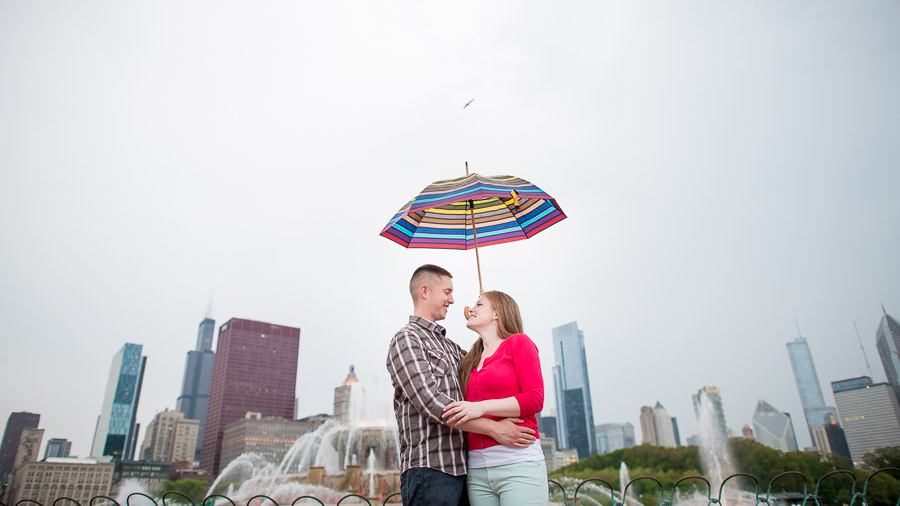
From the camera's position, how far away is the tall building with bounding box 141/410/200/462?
142375 mm

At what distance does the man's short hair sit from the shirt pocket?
53cm

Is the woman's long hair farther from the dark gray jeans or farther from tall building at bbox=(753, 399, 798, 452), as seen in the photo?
tall building at bbox=(753, 399, 798, 452)

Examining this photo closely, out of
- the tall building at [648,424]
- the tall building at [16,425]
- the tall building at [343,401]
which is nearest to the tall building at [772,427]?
the tall building at [648,424]

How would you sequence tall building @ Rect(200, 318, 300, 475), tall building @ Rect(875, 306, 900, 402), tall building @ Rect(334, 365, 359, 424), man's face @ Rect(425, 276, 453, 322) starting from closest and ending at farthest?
man's face @ Rect(425, 276, 453, 322) → tall building @ Rect(875, 306, 900, 402) → tall building @ Rect(334, 365, 359, 424) → tall building @ Rect(200, 318, 300, 475)

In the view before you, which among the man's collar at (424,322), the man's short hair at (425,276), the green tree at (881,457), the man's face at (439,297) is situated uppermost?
Answer: the man's short hair at (425,276)

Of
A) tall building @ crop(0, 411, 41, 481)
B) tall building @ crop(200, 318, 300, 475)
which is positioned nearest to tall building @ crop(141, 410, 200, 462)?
tall building @ crop(200, 318, 300, 475)

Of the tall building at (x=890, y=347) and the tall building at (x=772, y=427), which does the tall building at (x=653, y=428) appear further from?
the tall building at (x=890, y=347)

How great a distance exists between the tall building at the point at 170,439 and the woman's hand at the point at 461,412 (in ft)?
555

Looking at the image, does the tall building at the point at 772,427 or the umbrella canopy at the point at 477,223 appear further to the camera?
the tall building at the point at 772,427

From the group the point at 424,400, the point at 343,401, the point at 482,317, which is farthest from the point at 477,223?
the point at 343,401

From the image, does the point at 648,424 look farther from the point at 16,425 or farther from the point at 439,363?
the point at 439,363

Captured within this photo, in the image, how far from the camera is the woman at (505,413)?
2.68m

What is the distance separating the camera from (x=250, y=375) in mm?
140500

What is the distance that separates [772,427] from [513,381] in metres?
176
